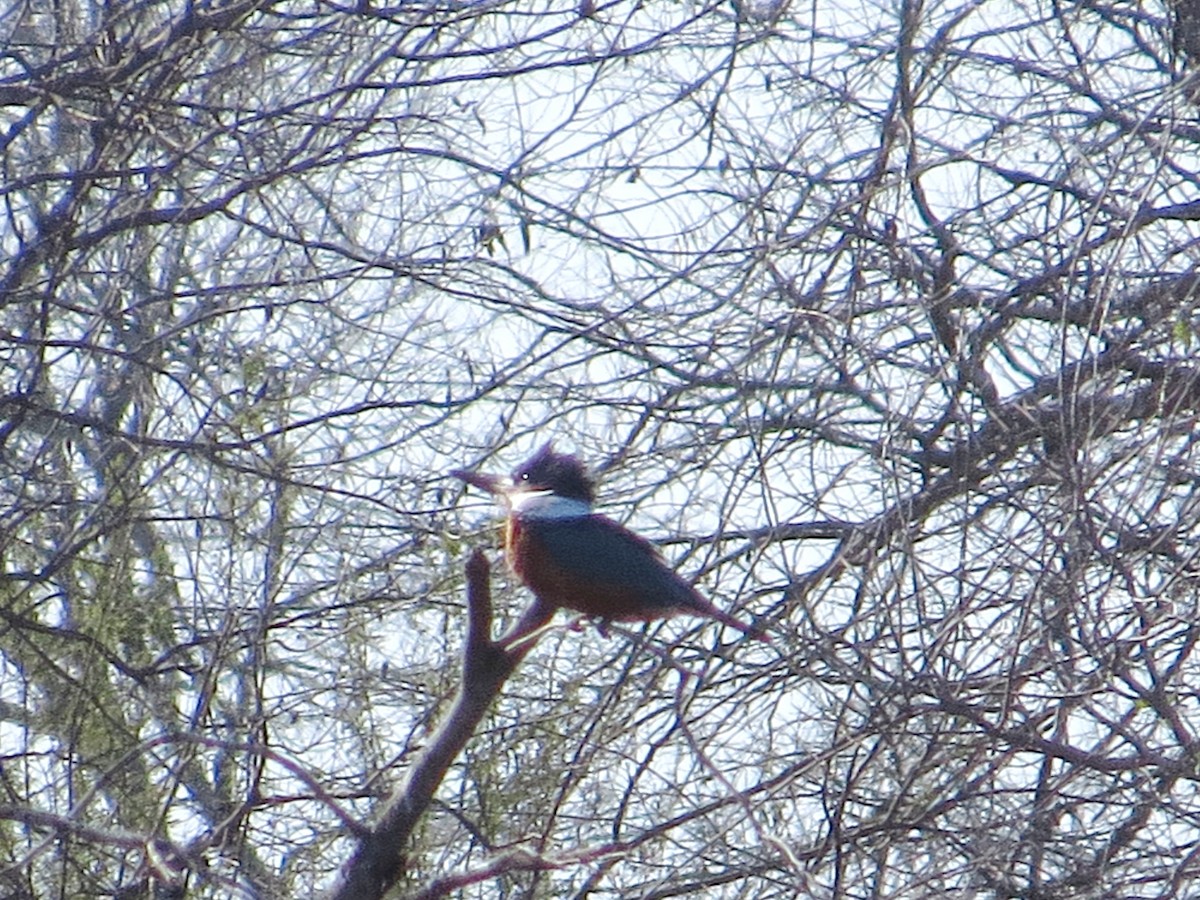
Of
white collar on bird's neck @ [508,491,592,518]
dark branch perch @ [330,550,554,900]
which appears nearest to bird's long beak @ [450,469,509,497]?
white collar on bird's neck @ [508,491,592,518]

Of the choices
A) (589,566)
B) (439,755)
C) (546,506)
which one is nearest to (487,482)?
(546,506)

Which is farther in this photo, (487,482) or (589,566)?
(487,482)

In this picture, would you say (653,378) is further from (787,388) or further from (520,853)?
(520,853)

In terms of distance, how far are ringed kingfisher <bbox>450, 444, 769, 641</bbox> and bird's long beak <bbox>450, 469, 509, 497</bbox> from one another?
0.51 feet

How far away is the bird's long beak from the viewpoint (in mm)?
4849

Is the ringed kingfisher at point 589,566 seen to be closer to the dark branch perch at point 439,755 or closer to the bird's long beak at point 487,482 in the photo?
the bird's long beak at point 487,482

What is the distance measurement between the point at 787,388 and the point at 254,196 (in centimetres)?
157

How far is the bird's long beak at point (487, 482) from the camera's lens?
15.9 feet

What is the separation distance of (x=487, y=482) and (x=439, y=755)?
1.63 m

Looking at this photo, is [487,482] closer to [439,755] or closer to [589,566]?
[589,566]

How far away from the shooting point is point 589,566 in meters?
4.57

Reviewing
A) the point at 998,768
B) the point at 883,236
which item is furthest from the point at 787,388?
the point at 998,768

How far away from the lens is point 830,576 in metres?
4.27

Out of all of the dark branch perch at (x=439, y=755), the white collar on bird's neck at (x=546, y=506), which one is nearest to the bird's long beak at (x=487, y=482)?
the white collar on bird's neck at (x=546, y=506)
